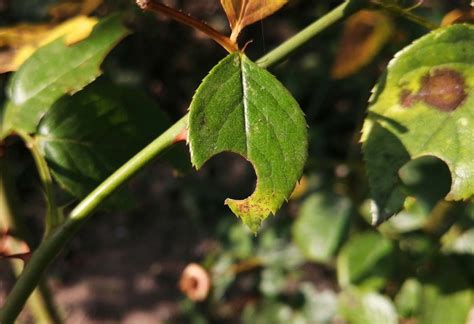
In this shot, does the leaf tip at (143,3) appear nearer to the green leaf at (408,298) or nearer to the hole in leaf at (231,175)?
the green leaf at (408,298)

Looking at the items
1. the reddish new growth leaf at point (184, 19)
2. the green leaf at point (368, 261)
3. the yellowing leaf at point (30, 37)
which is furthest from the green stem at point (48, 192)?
the green leaf at point (368, 261)

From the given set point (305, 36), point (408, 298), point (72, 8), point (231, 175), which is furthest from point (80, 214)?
point (231, 175)

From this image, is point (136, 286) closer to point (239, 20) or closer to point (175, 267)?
point (175, 267)

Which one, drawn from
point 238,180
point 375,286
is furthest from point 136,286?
point 375,286

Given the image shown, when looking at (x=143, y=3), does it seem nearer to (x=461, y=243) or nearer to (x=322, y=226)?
(x=461, y=243)

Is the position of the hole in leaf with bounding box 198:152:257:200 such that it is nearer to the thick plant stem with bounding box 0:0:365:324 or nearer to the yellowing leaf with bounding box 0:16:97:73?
the yellowing leaf with bounding box 0:16:97:73
